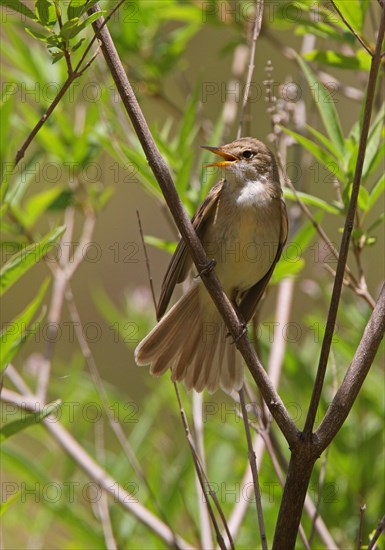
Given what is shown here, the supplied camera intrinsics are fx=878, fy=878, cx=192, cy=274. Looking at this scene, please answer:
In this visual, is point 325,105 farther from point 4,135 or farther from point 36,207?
point 36,207

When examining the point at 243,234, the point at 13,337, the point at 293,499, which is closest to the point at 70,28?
the point at 13,337

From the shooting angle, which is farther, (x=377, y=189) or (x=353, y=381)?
(x=377, y=189)

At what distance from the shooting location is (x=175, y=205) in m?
1.97

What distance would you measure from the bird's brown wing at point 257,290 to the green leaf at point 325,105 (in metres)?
0.51

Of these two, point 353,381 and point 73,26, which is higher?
point 73,26

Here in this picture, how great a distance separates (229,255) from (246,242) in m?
0.08

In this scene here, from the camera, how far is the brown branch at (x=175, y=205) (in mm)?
1958

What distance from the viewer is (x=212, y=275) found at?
213 centimetres

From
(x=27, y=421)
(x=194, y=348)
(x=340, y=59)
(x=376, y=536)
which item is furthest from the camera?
(x=194, y=348)

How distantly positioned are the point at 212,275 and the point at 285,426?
0.40 m

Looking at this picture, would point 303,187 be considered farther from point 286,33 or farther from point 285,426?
point 286,33

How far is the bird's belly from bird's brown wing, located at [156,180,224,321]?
0.08 metres

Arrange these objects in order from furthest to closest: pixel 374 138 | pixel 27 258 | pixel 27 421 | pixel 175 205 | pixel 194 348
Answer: pixel 194 348 < pixel 374 138 < pixel 27 258 < pixel 27 421 < pixel 175 205

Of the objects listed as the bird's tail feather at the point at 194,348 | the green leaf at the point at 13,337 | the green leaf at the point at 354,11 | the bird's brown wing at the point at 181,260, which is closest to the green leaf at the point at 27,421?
the green leaf at the point at 13,337
